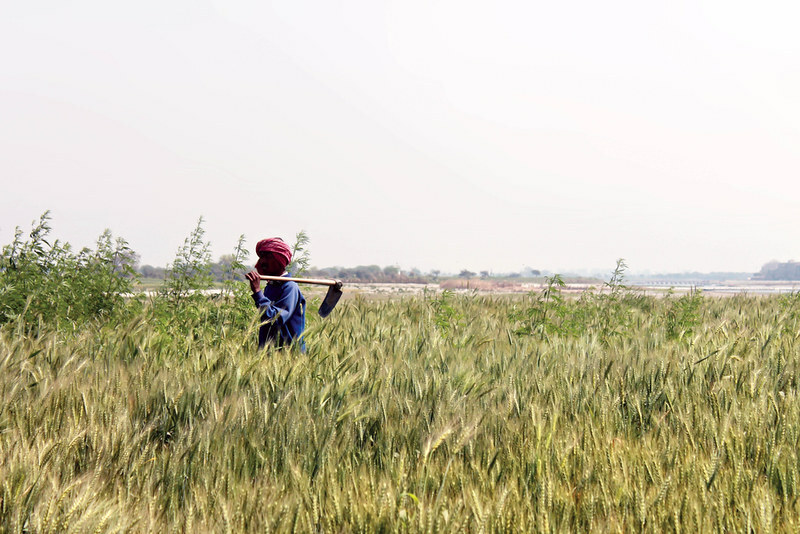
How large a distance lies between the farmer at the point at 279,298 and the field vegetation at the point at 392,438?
0.77ft

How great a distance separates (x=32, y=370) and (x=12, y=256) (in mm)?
3018

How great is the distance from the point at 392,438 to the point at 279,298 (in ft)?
6.69

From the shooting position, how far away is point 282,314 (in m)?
4.29

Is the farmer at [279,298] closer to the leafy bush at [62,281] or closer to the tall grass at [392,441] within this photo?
the tall grass at [392,441]

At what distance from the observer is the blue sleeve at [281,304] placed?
13.9 feet

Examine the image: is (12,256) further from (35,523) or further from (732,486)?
(732,486)

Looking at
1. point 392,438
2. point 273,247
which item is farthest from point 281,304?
point 392,438

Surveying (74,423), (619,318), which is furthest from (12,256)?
(619,318)

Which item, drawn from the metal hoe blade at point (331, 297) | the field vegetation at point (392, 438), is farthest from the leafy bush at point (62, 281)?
the metal hoe blade at point (331, 297)

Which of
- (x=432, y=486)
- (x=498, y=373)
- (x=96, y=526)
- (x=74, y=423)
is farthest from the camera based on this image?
(x=498, y=373)

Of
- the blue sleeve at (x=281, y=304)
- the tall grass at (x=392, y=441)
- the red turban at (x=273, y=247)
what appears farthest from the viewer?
the red turban at (x=273, y=247)

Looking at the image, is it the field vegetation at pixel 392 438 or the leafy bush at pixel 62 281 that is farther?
the leafy bush at pixel 62 281

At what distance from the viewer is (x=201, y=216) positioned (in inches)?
245

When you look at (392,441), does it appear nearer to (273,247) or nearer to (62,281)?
(273,247)
